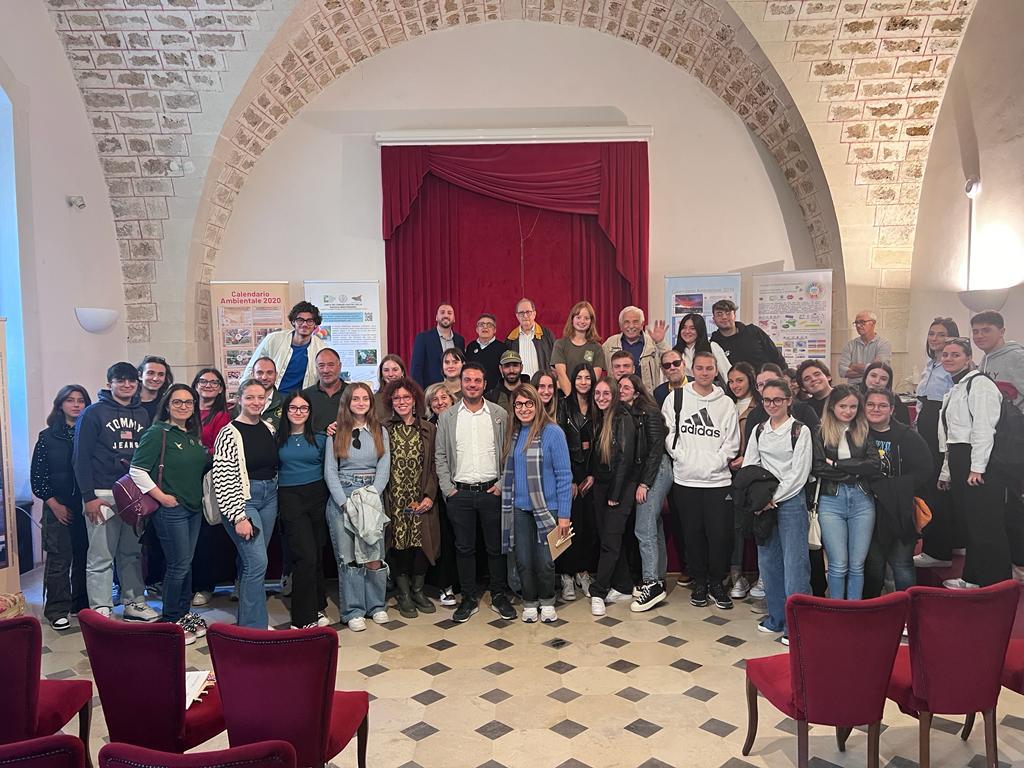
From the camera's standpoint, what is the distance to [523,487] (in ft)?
15.5

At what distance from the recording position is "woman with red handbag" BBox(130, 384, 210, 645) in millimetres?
4430

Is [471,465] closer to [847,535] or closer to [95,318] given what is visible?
[847,535]

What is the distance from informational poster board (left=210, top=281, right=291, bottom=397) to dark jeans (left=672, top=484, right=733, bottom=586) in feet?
15.9

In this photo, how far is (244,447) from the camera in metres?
4.34

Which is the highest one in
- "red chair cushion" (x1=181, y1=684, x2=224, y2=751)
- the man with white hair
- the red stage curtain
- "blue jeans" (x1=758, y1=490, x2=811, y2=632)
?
the red stage curtain

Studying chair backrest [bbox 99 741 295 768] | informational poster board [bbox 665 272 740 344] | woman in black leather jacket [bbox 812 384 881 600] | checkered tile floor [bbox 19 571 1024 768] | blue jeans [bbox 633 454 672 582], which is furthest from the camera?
informational poster board [bbox 665 272 740 344]

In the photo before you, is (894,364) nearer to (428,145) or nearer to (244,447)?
(428,145)

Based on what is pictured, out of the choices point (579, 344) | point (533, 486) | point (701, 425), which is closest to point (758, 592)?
point (701, 425)

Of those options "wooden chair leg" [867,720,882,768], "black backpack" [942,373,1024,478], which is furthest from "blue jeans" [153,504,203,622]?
"black backpack" [942,373,1024,478]

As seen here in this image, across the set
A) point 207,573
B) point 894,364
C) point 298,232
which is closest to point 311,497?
point 207,573

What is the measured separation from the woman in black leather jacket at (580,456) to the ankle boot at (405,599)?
994 millimetres

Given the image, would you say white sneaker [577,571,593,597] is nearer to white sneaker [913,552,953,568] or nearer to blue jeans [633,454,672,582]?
blue jeans [633,454,672,582]

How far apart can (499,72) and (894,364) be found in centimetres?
508

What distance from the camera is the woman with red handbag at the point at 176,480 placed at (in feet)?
14.5
